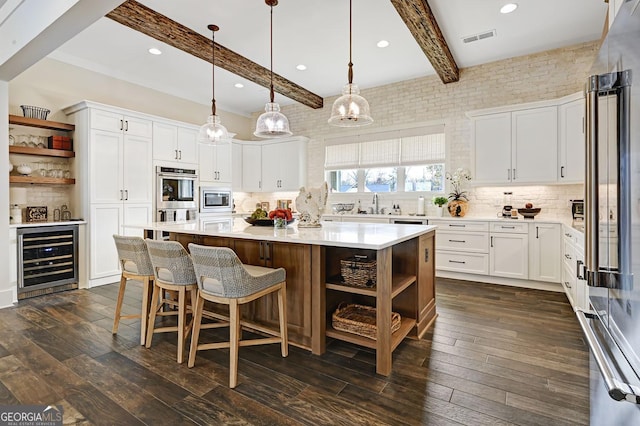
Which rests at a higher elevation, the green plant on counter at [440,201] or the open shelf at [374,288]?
the green plant on counter at [440,201]

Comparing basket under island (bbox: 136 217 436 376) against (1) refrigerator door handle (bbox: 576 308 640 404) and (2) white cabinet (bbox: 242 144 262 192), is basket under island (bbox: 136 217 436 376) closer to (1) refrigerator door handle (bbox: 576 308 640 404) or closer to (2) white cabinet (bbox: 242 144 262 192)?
(1) refrigerator door handle (bbox: 576 308 640 404)

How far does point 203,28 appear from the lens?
379 centimetres

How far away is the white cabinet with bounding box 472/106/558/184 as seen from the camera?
14.1 feet

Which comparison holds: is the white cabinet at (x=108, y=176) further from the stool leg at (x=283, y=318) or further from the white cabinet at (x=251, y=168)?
the stool leg at (x=283, y=318)

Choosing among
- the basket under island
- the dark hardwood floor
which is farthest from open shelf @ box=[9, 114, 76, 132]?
the basket under island

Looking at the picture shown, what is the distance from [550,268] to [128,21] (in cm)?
561

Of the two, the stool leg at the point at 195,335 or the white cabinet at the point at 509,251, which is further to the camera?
the white cabinet at the point at 509,251

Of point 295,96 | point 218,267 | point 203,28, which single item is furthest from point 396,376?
point 295,96

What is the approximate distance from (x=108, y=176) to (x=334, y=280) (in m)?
3.83

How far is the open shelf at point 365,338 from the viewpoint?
7.82 ft

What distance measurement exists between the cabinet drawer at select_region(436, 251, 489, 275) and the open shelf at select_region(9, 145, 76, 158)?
5437 millimetres

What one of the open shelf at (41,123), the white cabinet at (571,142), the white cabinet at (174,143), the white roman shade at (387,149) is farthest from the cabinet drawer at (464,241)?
the open shelf at (41,123)

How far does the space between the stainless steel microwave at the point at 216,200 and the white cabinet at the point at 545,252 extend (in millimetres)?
5061

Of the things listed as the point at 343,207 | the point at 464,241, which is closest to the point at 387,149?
the point at 343,207
